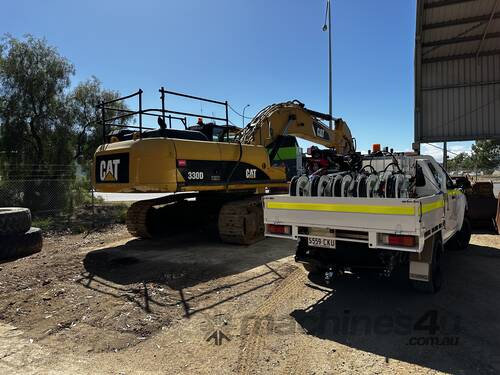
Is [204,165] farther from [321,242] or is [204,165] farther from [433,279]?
[433,279]

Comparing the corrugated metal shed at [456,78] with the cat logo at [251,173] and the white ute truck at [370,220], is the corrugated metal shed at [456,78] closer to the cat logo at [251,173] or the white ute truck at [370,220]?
the cat logo at [251,173]

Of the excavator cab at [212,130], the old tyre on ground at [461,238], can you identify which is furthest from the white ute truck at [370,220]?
the excavator cab at [212,130]

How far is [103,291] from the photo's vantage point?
608 cm

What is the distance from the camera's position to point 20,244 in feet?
29.0

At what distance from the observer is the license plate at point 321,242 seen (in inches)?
210

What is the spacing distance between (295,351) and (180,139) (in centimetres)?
581

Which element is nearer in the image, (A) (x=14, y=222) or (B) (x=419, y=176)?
(B) (x=419, y=176)

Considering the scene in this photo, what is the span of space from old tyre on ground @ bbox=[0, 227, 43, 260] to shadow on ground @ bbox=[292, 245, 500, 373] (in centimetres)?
666

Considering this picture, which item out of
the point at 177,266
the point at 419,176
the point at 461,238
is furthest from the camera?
the point at 461,238

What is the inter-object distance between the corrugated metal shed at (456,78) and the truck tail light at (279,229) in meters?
12.5

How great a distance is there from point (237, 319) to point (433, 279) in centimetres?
281

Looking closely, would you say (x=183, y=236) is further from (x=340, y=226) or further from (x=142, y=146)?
(x=340, y=226)

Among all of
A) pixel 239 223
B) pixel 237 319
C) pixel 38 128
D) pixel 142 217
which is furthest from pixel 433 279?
pixel 38 128

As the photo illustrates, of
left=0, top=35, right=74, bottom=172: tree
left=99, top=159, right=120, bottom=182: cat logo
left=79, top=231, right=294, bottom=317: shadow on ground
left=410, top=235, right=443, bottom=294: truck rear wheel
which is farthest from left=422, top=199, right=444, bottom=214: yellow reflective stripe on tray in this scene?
left=0, top=35, right=74, bottom=172: tree
